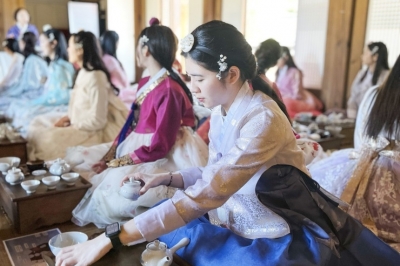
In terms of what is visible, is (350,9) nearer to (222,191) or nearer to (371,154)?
(371,154)

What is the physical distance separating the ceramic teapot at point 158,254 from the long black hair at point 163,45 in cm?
124

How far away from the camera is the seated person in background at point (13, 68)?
196 inches

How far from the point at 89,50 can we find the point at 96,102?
0.41 meters

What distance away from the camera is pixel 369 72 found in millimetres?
4219

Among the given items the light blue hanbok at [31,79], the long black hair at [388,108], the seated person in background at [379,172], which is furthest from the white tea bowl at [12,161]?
the light blue hanbok at [31,79]

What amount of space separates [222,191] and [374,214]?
1.16m

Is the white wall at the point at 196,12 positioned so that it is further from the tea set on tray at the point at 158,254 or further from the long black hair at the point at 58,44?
the tea set on tray at the point at 158,254

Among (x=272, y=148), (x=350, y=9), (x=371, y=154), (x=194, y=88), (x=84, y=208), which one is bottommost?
(x=84, y=208)

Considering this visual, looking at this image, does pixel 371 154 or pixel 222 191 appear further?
pixel 371 154

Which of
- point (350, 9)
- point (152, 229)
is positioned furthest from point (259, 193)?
point (350, 9)

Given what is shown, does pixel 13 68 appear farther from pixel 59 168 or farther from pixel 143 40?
pixel 143 40

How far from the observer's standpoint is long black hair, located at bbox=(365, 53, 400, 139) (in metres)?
1.98

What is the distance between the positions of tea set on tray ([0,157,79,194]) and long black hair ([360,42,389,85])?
3.16 metres

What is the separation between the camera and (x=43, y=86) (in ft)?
16.2
